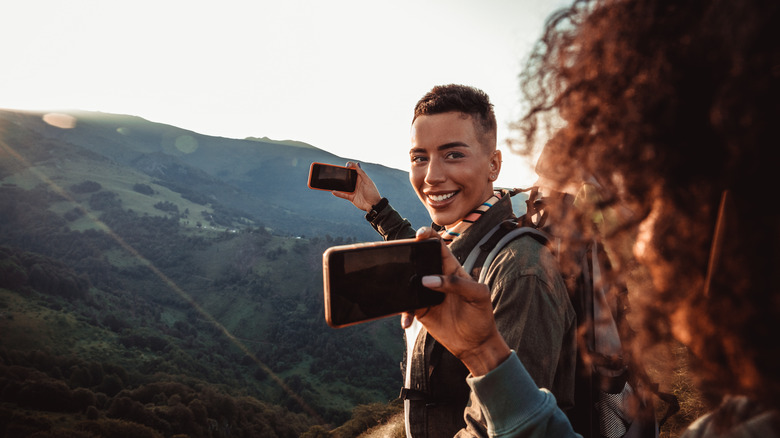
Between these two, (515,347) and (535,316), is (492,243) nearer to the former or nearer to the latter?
(535,316)

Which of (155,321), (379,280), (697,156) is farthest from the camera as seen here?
(155,321)

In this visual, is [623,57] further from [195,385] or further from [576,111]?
[195,385]

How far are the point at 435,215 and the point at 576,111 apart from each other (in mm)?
1628

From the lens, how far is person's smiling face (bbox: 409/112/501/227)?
2.56 m

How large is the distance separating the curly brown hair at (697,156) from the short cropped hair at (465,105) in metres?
1.50

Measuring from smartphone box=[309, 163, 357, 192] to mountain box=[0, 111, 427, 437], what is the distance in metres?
32.6

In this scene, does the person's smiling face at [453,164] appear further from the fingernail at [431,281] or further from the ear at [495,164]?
the fingernail at [431,281]

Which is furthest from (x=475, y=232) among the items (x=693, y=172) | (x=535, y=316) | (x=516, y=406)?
(x=693, y=172)

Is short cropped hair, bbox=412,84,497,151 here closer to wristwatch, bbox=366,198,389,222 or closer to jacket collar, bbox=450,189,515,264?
jacket collar, bbox=450,189,515,264

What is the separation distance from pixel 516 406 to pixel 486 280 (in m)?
0.77

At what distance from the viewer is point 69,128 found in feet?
601

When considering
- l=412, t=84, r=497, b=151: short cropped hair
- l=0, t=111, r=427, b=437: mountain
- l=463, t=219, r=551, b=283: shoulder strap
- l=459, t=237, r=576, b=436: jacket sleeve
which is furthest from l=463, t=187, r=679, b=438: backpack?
l=0, t=111, r=427, b=437: mountain

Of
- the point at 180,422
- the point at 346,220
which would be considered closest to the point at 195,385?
the point at 180,422

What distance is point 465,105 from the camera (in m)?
2.59
